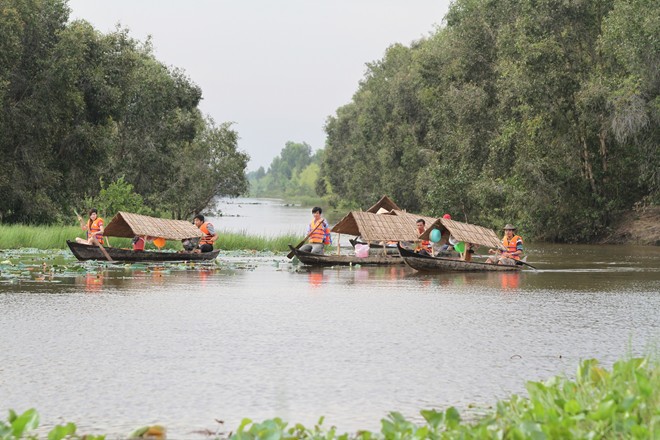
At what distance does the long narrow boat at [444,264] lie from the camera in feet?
84.4

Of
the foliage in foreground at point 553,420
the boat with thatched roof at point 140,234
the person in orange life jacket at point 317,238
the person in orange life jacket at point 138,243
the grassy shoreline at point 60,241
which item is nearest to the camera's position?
the foliage in foreground at point 553,420

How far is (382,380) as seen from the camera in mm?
9305

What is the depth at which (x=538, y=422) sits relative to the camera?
643 centimetres

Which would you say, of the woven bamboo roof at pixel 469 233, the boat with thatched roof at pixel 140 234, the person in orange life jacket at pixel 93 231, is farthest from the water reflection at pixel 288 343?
the person in orange life jacket at pixel 93 231

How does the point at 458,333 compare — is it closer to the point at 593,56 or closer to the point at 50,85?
the point at 50,85

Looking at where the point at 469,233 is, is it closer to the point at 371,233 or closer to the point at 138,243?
the point at 371,233

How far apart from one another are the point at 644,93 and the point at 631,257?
37.0ft

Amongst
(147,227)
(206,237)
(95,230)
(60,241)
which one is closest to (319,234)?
(206,237)

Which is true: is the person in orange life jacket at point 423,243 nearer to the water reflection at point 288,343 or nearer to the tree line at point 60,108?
the water reflection at point 288,343

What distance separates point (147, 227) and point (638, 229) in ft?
94.6

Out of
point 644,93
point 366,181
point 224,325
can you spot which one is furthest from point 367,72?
point 224,325

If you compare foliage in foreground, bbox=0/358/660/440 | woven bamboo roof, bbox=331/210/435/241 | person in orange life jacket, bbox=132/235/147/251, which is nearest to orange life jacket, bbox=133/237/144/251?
person in orange life jacket, bbox=132/235/147/251

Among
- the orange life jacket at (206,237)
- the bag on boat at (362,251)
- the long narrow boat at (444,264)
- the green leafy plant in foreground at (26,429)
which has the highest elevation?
the orange life jacket at (206,237)

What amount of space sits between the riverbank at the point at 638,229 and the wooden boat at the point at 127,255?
26.1 m
